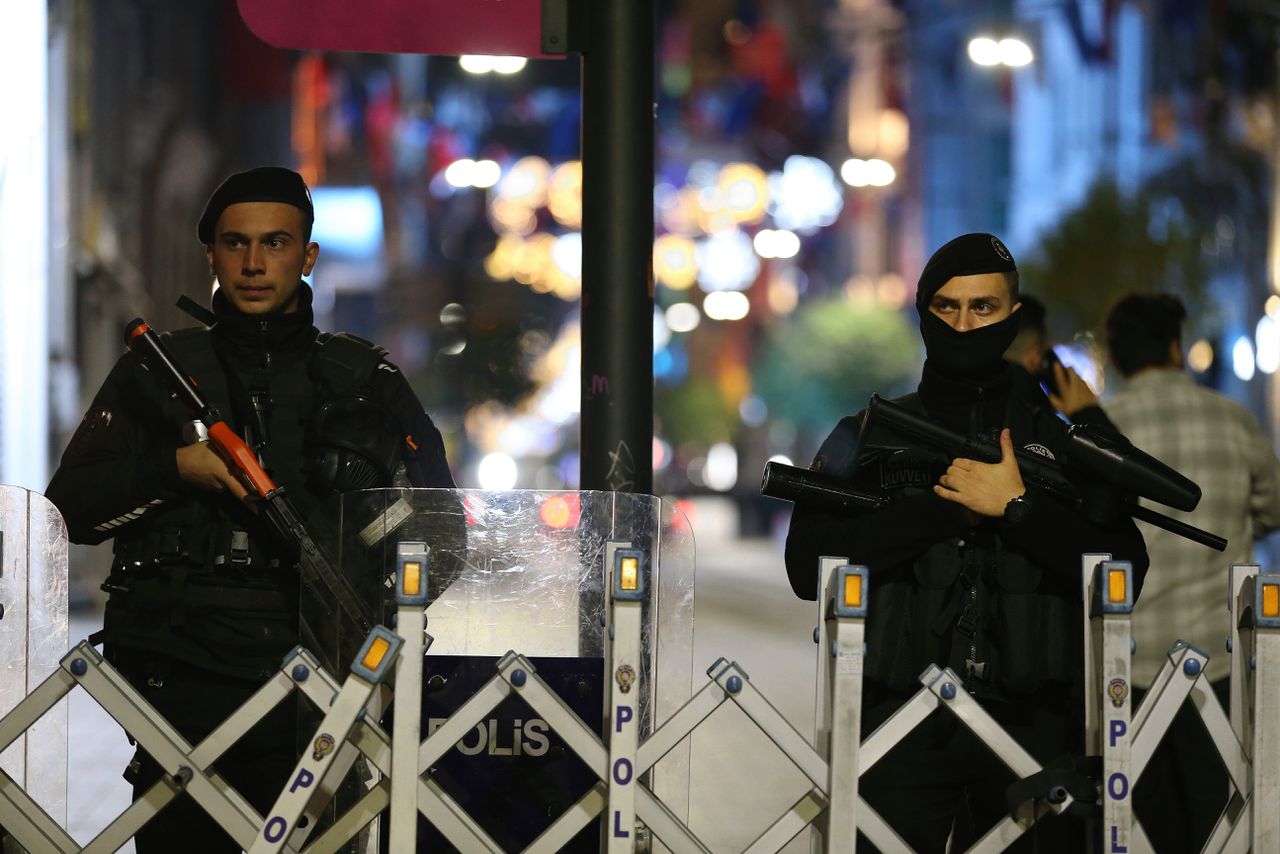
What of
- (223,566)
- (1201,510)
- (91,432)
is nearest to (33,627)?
(223,566)

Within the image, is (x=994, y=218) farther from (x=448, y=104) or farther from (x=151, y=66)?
(x=151, y=66)

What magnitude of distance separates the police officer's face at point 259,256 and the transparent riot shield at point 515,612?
0.70 meters

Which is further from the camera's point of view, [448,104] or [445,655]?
[448,104]

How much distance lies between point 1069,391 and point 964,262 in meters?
2.34

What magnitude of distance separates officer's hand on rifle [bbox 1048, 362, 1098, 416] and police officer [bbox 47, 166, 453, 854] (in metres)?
2.74

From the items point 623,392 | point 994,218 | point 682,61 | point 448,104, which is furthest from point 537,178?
point 623,392

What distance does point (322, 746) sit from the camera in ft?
11.5


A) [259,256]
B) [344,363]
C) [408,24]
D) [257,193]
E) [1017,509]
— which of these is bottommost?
[1017,509]

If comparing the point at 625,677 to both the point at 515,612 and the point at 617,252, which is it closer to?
the point at 515,612

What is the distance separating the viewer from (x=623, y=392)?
4863mm

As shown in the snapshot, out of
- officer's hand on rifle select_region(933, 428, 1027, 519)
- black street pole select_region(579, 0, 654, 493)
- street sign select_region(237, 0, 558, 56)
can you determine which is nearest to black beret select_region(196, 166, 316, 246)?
street sign select_region(237, 0, 558, 56)

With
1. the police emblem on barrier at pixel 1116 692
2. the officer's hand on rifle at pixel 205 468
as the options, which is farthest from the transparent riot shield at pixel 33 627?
the police emblem on barrier at pixel 1116 692

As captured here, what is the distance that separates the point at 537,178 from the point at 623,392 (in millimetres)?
34970

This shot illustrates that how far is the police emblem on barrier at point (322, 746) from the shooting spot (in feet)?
11.4
